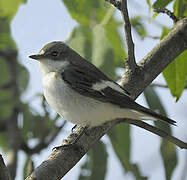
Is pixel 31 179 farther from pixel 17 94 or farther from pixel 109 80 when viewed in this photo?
pixel 17 94

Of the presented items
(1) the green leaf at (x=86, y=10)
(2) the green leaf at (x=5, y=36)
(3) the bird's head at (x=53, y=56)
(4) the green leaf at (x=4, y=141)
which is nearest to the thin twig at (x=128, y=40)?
(1) the green leaf at (x=86, y=10)

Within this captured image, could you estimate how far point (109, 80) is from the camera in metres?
3.97

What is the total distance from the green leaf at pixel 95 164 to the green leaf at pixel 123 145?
0.14 metres

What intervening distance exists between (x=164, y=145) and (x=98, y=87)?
688 millimetres

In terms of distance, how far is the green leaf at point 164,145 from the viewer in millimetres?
3676

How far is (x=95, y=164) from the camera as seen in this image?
12.8ft

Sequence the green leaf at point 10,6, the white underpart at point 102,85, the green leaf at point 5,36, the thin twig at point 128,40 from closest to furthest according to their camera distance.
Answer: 1. the thin twig at point 128,40
2. the white underpart at point 102,85
3. the green leaf at point 10,6
4. the green leaf at point 5,36

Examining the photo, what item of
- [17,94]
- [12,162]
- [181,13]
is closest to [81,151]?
[181,13]

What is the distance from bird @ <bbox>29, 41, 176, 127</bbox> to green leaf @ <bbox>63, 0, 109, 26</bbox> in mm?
413

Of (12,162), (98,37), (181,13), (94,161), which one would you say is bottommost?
(12,162)

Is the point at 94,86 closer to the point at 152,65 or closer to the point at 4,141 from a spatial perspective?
the point at 152,65

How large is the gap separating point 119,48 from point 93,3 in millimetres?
427

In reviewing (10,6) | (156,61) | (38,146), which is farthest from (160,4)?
(38,146)

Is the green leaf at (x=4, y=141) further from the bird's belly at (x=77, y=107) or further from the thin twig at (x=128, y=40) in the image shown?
the thin twig at (x=128, y=40)
